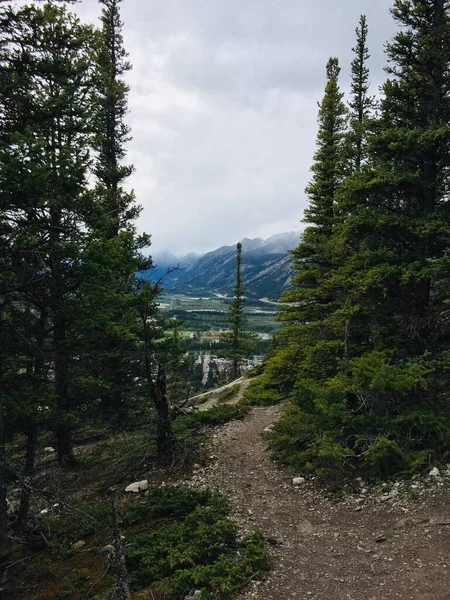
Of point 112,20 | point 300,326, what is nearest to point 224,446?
point 300,326

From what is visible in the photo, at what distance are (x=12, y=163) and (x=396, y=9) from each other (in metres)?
10.8

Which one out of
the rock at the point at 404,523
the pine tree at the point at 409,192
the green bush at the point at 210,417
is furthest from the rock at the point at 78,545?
the pine tree at the point at 409,192

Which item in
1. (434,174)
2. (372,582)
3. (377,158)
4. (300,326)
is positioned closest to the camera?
(372,582)

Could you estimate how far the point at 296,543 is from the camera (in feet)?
21.8

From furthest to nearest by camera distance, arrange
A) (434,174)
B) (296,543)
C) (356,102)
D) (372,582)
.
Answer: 1. (356,102)
2. (434,174)
3. (296,543)
4. (372,582)

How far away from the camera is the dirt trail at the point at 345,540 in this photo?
5.29m

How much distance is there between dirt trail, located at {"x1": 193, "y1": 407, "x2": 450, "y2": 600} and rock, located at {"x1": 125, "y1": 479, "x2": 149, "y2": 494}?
53.8 inches

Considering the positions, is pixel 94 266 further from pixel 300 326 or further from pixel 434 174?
pixel 300 326

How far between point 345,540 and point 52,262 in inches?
291

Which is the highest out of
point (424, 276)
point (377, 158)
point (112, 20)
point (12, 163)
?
point (112, 20)

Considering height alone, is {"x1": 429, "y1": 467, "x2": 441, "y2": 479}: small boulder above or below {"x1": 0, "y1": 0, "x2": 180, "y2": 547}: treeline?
below

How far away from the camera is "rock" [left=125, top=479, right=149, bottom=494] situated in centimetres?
936

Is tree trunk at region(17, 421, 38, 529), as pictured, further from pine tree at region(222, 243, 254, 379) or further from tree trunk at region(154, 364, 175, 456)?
pine tree at region(222, 243, 254, 379)

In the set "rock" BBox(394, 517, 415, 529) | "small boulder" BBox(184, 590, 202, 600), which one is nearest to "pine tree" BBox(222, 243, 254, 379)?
"rock" BBox(394, 517, 415, 529)
